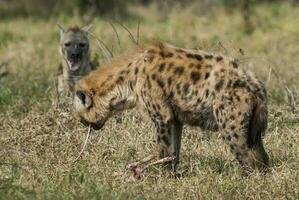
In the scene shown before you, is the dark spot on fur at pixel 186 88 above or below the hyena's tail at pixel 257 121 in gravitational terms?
above

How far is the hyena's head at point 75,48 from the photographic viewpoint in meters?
12.0

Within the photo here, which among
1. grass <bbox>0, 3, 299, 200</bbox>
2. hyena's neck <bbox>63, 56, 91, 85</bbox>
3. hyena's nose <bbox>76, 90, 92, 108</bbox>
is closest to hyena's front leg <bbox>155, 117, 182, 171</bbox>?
grass <bbox>0, 3, 299, 200</bbox>

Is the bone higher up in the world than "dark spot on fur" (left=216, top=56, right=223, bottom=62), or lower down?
lower down

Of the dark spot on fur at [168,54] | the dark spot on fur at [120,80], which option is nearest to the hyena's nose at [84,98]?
the dark spot on fur at [120,80]

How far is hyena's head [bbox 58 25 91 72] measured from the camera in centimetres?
1196

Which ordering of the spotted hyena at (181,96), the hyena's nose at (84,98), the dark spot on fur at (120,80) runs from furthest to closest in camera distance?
the hyena's nose at (84,98) < the dark spot on fur at (120,80) < the spotted hyena at (181,96)

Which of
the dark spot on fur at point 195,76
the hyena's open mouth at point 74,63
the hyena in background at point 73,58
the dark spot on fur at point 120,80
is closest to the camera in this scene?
the dark spot on fur at point 195,76

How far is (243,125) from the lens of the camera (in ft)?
24.7

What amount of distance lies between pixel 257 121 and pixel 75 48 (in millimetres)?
4885

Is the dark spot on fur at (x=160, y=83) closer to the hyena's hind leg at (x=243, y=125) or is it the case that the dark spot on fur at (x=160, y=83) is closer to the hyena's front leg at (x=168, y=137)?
the hyena's front leg at (x=168, y=137)

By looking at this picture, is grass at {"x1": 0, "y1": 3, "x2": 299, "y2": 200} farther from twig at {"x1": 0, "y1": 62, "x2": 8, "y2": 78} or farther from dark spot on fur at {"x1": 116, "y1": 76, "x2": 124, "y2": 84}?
dark spot on fur at {"x1": 116, "y1": 76, "x2": 124, "y2": 84}

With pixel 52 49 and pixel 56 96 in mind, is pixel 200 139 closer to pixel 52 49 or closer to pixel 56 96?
pixel 56 96

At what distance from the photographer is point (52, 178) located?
7.45 metres

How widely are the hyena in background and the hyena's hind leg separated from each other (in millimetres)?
4171
